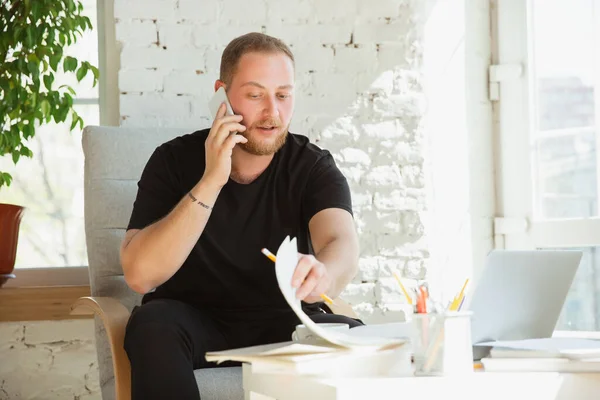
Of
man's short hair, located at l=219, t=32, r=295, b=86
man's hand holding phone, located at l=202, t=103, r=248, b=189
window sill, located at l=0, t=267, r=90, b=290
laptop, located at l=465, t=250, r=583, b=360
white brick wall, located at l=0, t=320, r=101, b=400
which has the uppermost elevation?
man's short hair, located at l=219, t=32, r=295, b=86

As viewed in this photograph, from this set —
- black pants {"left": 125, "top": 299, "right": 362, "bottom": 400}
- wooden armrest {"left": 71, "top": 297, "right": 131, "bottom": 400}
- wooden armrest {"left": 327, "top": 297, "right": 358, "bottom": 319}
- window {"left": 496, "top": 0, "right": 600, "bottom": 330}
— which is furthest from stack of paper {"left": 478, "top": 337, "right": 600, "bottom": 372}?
window {"left": 496, "top": 0, "right": 600, "bottom": 330}

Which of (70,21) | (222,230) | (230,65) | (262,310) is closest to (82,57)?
(70,21)

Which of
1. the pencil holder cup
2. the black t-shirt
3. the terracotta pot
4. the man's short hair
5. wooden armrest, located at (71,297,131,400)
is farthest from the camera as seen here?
the terracotta pot

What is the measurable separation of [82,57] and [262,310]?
1.39 metres

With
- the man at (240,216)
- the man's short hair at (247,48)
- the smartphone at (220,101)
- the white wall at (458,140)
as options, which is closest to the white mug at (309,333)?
the man at (240,216)

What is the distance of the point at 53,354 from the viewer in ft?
9.68

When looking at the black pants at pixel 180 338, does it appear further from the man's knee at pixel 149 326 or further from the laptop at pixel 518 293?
the laptop at pixel 518 293

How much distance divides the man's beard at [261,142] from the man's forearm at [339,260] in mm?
325

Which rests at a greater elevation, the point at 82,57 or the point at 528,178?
the point at 82,57

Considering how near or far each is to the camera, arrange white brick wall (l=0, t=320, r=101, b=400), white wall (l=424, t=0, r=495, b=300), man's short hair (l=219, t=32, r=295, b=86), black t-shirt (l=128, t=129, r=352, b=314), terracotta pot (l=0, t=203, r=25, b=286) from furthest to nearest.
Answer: white wall (l=424, t=0, r=495, b=300)
white brick wall (l=0, t=320, r=101, b=400)
terracotta pot (l=0, t=203, r=25, b=286)
man's short hair (l=219, t=32, r=295, b=86)
black t-shirt (l=128, t=129, r=352, b=314)

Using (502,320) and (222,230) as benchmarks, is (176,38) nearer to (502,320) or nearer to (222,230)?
(222,230)

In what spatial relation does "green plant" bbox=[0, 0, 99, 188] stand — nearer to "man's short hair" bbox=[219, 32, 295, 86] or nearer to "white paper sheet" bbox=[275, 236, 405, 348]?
"man's short hair" bbox=[219, 32, 295, 86]

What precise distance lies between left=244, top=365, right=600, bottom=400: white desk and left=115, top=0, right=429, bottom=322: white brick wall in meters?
1.86

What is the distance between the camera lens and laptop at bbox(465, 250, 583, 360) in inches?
56.4
